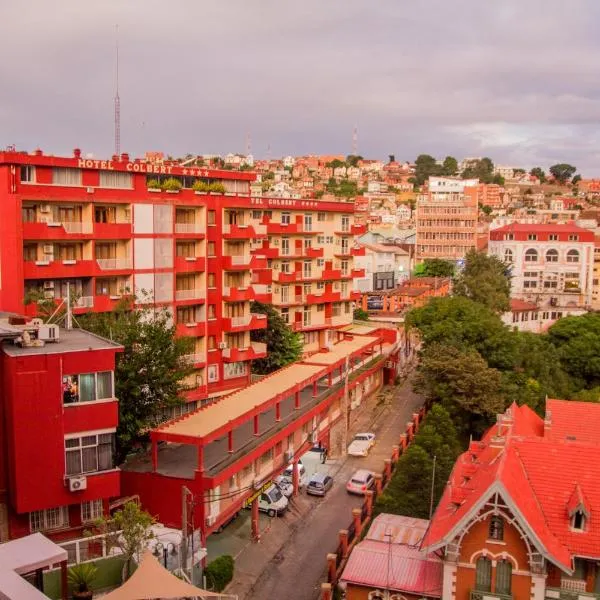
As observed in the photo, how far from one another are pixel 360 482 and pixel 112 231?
1915 centimetres

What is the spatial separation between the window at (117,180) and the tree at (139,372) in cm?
964

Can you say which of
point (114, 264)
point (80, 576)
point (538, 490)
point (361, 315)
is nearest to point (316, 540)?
point (538, 490)

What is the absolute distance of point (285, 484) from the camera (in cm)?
3956

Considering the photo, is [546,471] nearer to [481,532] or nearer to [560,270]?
[481,532]

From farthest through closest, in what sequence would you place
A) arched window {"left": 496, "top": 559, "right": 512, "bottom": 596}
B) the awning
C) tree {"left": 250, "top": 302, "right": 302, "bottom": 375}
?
1. tree {"left": 250, "top": 302, "right": 302, "bottom": 375}
2. arched window {"left": 496, "top": 559, "right": 512, "bottom": 596}
3. the awning

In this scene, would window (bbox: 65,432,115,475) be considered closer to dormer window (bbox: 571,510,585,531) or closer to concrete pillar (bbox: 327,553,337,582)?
concrete pillar (bbox: 327,553,337,582)

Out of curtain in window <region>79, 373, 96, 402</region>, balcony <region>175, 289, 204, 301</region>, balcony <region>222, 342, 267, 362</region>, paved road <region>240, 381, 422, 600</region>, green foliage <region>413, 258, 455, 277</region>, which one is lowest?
paved road <region>240, 381, 422, 600</region>

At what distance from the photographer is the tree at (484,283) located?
74.8 metres

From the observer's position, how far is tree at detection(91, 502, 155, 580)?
Answer: 22734mm

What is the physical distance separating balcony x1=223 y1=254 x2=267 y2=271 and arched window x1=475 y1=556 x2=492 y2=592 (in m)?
26.9

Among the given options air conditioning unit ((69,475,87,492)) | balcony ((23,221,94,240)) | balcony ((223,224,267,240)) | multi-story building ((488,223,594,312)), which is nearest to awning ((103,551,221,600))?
air conditioning unit ((69,475,87,492))

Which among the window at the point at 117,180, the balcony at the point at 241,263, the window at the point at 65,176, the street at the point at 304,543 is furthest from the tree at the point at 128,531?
the balcony at the point at 241,263

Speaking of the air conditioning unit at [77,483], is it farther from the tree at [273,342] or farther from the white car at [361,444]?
the tree at [273,342]

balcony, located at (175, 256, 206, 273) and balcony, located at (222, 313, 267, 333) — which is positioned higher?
balcony, located at (175, 256, 206, 273)
